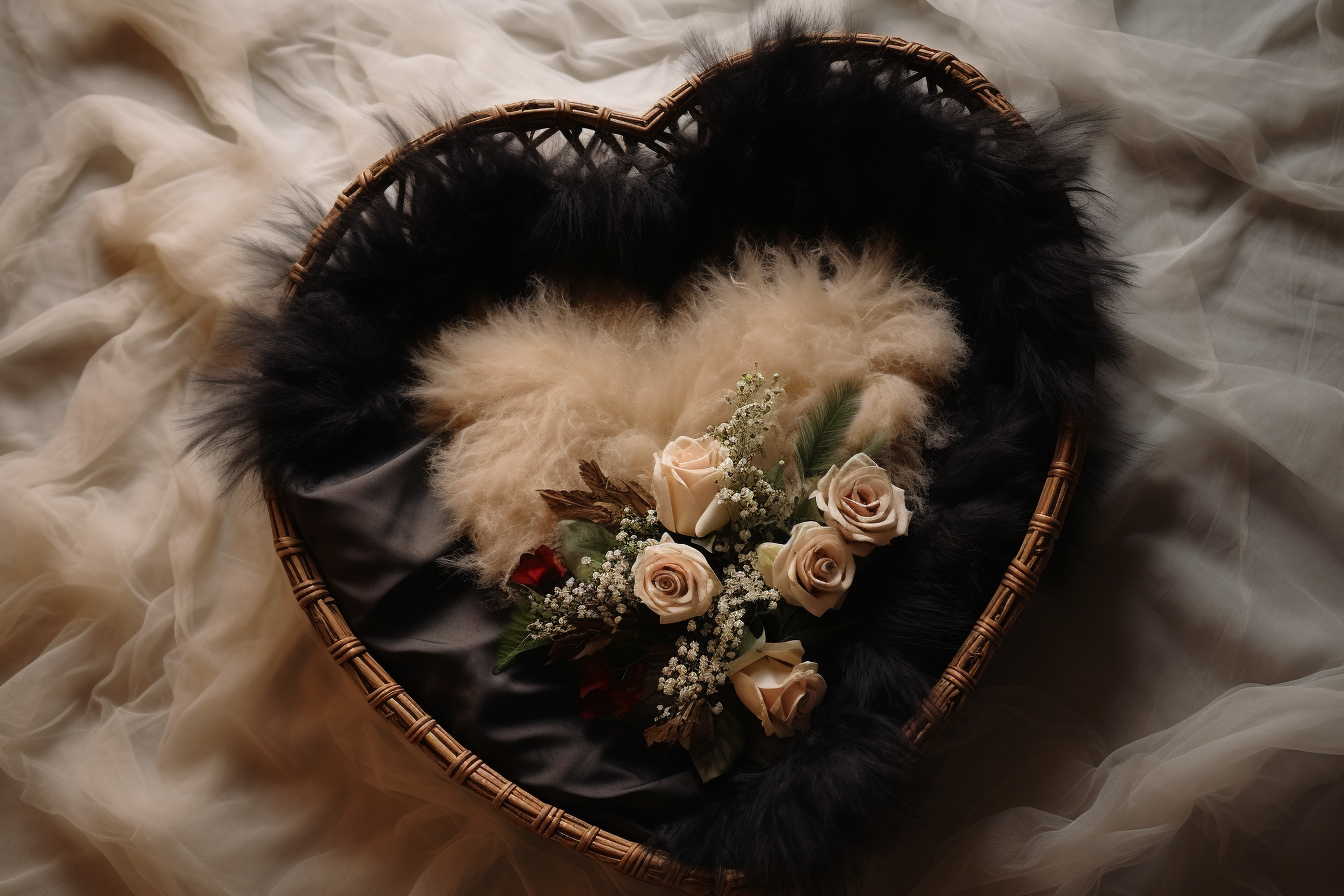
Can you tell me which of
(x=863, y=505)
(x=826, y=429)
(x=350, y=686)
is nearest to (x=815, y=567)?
(x=863, y=505)

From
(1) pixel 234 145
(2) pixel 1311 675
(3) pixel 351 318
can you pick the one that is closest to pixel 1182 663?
(2) pixel 1311 675

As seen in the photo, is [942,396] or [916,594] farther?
[942,396]

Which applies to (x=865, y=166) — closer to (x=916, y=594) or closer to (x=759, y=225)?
(x=759, y=225)

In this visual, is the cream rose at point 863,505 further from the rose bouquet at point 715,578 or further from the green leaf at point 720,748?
the green leaf at point 720,748

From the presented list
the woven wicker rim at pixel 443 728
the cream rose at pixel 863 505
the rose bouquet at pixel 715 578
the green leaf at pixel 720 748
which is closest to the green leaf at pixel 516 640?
the rose bouquet at pixel 715 578

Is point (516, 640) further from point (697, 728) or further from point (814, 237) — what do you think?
point (814, 237)

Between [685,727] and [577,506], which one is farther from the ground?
[577,506]

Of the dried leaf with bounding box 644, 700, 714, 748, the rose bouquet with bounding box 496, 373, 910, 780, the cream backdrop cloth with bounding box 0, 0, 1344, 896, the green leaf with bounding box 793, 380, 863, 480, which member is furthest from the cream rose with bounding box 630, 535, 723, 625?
the cream backdrop cloth with bounding box 0, 0, 1344, 896
